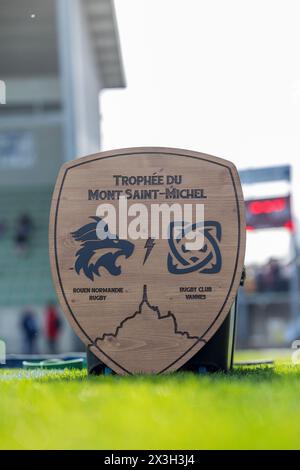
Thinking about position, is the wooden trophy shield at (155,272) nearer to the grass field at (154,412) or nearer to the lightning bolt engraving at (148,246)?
the lightning bolt engraving at (148,246)

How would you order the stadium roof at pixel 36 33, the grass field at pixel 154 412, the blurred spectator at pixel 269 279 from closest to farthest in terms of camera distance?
the grass field at pixel 154 412
the blurred spectator at pixel 269 279
the stadium roof at pixel 36 33

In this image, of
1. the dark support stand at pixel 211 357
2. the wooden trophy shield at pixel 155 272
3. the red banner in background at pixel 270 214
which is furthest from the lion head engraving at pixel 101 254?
the red banner in background at pixel 270 214

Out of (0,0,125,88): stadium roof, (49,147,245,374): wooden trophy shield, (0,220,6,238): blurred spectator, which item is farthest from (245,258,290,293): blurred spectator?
(49,147,245,374): wooden trophy shield

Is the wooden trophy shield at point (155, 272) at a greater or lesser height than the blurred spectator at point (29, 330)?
greater

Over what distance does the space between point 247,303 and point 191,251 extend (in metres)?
15.9

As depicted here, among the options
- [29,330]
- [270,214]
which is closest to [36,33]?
[270,214]

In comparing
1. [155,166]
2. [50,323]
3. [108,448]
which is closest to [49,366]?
[155,166]

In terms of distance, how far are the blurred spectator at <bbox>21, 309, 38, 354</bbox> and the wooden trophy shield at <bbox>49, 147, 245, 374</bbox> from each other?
14.2 meters

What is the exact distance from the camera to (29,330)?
18344 mm

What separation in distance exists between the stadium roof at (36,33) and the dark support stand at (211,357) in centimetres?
2017

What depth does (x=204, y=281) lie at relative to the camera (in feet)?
13.6

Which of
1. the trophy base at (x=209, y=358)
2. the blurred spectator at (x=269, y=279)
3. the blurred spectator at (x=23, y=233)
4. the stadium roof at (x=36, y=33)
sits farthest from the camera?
the stadium roof at (x=36, y=33)

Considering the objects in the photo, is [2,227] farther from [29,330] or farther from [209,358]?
[209,358]

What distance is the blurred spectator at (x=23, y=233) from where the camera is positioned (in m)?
21.4
